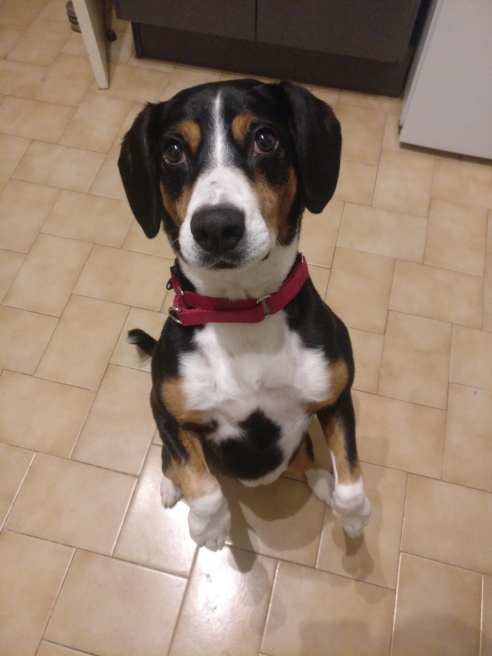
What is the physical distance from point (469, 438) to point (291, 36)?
7.22 ft

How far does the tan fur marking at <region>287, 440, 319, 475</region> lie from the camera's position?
64.1 inches

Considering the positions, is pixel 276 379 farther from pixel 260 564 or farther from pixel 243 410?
pixel 260 564

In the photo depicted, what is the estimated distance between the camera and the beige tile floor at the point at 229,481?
1.66 metres

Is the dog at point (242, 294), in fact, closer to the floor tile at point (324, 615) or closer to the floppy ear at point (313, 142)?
the floppy ear at point (313, 142)

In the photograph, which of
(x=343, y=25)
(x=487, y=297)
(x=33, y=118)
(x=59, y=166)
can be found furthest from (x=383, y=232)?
(x=33, y=118)

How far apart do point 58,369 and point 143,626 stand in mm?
1029

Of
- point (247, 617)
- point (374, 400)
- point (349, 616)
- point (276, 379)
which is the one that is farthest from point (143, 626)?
point (374, 400)

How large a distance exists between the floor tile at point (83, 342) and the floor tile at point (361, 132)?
1.48 metres

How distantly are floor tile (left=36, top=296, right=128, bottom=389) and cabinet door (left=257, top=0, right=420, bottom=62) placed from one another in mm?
1720

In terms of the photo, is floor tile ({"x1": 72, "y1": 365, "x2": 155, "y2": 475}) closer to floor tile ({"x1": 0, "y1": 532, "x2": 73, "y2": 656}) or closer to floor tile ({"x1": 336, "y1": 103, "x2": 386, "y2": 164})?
floor tile ({"x1": 0, "y1": 532, "x2": 73, "y2": 656})

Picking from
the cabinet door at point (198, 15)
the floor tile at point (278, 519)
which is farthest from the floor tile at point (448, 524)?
the cabinet door at point (198, 15)

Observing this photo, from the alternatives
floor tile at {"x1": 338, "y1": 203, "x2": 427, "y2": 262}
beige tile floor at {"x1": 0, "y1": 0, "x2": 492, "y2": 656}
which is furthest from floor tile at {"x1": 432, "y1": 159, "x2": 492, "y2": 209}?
floor tile at {"x1": 338, "y1": 203, "x2": 427, "y2": 262}

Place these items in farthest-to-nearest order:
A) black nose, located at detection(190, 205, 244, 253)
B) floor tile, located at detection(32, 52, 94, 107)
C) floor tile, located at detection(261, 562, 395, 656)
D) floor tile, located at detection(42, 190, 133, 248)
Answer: floor tile, located at detection(32, 52, 94, 107) < floor tile, located at detection(42, 190, 133, 248) < floor tile, located at detection(261, 562, 395, 656) < black nose, located at detection(190, 205, 244, 253)

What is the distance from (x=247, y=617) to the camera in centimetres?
165
